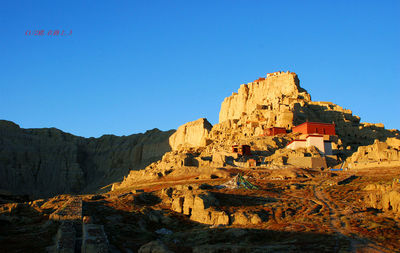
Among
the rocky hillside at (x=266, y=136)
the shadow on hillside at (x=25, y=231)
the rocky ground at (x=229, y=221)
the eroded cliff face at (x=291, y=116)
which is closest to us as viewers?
the rocky ground at (x=229, y=221)

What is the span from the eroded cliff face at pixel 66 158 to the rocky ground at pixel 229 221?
68.5 m

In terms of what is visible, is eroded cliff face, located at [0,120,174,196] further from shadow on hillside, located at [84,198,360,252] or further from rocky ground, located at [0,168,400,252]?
shadow on hillside, located at [84,198,360,252]

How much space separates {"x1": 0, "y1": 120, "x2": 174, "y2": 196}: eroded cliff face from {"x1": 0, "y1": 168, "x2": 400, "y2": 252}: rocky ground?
68.5 meters

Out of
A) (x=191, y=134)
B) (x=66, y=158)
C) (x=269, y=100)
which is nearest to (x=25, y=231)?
(x=269, y=100)

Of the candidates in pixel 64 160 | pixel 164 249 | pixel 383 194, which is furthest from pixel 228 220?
pixel 64 160

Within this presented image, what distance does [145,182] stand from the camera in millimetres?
57812

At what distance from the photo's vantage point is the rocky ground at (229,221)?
17.8 meters

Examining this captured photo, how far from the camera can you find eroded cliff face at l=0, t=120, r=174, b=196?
312 feet

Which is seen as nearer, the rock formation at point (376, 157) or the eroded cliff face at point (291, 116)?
the rock formation at point (376, 157)

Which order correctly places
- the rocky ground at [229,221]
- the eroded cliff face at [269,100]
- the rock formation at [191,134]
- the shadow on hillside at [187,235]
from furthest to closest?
the rock formation at [191,134]
the eroded cliff face at [269,100]
the rocky ground at [229,221]
the shadow on hillside at [187,235]

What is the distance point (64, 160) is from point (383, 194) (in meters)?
96.2

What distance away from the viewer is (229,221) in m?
23.9

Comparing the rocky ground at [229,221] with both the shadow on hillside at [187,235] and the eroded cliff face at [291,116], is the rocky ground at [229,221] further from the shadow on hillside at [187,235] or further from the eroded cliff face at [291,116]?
the eroded cliff face at [291,116]

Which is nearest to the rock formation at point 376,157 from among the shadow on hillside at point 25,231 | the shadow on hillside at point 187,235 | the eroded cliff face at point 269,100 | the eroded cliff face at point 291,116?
the eroded cliff face at point 291,116
